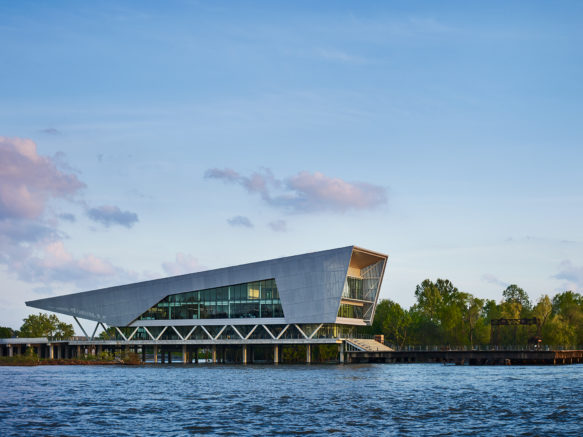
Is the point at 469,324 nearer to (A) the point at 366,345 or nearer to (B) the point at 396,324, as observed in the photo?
(B) the point at 396,324

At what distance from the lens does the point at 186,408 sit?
44.2m

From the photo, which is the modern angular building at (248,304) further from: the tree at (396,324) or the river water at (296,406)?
the river water at (296,406)

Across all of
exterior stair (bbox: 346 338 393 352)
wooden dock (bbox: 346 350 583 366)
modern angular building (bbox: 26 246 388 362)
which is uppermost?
modern angular building (bbox: 26 246 388 362)

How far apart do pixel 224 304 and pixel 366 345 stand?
67.5 ft

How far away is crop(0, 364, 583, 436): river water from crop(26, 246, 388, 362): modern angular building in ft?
106

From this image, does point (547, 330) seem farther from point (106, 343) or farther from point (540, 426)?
point (540, 426)

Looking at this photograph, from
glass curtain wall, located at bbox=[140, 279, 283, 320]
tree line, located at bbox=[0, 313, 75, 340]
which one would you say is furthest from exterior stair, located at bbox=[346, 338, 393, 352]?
tree line, located at bbox=[0, 313, 75, 340]

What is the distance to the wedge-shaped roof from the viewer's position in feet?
331

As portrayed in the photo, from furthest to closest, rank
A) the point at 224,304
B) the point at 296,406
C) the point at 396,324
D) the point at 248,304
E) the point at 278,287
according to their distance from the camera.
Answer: the point at 396,324 < the point at 224,304 < the point at 248,304 < the point at 278,287 < the point at 296,406

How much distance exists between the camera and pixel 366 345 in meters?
107

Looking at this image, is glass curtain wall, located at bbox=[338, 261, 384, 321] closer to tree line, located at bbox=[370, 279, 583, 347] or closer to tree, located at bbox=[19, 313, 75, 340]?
tree line, located at bbox=[370, 279, 583, 347]

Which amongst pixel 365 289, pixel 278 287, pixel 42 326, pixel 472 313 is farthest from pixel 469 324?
pixel 42 326

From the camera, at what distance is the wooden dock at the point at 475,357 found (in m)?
98.6

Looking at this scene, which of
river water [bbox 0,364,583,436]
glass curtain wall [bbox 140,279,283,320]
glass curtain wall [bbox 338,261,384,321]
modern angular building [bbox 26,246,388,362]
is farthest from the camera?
glass curtain wall [bbox 338,261,384,321]
